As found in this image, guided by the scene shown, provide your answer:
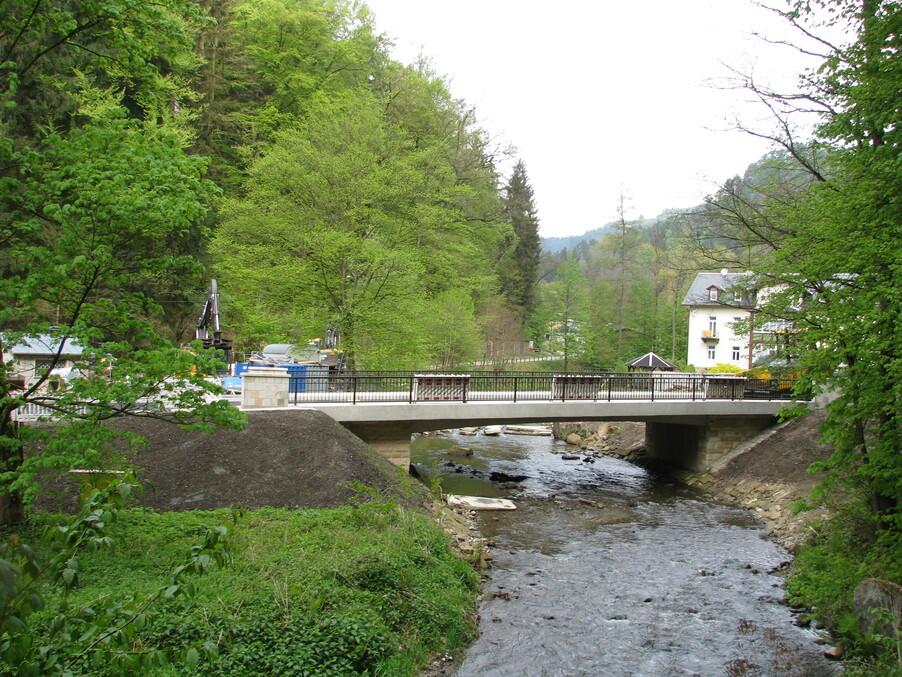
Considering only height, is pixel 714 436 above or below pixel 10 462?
below

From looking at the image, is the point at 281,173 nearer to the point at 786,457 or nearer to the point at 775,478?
the point at 775,478

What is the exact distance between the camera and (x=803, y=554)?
43.6ft

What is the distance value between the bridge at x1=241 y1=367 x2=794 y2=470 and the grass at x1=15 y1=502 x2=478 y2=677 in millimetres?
5554

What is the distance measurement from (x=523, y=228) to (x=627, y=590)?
47111 millimetres

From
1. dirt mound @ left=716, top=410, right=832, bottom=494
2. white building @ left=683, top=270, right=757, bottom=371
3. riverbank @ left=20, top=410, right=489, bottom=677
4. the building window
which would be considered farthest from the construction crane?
white building @ left=683, top=270, right=757, bottom=371

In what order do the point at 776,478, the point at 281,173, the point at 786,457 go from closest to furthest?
the point at 776,478, the point at 786,457, the point at 281,173

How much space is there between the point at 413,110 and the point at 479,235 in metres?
8.91

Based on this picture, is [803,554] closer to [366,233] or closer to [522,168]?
[366,233]

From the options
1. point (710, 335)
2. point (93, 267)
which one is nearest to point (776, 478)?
point (93, 267)

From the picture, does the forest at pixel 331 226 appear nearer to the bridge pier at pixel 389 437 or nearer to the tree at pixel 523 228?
the tree at pixel 523 228

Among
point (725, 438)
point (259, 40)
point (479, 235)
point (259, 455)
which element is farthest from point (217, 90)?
point (725, 438)

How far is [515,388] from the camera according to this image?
63.1 feet

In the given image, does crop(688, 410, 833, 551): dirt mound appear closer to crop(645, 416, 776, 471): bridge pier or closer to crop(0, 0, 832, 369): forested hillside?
crop(645, 416, 776, 471): bridge pier

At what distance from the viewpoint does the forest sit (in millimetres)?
7855
